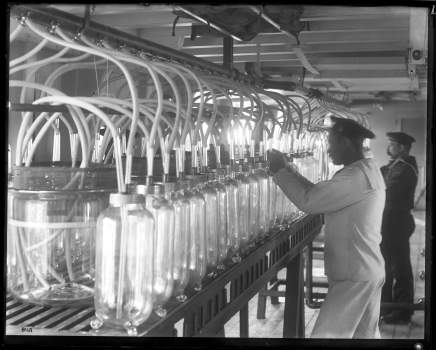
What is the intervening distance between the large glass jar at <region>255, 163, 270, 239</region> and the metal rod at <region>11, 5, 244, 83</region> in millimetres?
381

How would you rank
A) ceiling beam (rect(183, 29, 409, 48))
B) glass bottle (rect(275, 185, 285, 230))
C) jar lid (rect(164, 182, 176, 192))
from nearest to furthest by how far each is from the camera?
jar lid (rect(164, 182, 176, 192)), glass bottle (rect(275, 185, 285, 230)), ceiling beam (rect(183, 29, 409, 48))

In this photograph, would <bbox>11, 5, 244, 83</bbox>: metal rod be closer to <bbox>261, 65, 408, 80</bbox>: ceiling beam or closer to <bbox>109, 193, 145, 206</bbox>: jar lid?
<bbox>109, 193, 145, 206</bbox>: jar lid

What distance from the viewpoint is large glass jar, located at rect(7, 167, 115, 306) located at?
46.9 inches

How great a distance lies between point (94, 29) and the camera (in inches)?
47.4

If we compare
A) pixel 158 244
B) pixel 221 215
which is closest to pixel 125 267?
pixel 158 244

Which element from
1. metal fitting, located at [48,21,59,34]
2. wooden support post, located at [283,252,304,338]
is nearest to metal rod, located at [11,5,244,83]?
metal fitting, located at [48,21,59,34]

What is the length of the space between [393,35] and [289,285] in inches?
41.7

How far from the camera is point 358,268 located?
1482 mm

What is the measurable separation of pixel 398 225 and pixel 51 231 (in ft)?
2.74

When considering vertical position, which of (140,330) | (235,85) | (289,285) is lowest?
(289,285)

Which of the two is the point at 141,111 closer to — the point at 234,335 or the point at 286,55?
the point at 234,335

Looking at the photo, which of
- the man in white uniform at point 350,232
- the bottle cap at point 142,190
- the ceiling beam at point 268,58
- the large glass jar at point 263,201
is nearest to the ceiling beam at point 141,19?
the ceiling beam at point 268,58

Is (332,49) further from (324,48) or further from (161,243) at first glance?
(161,243)

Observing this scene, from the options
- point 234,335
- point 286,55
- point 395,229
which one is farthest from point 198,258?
point 286,55
